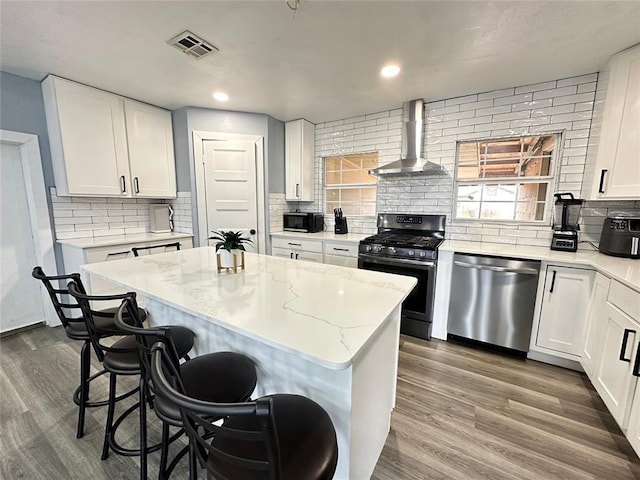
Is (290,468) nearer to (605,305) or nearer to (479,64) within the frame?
(605,305)

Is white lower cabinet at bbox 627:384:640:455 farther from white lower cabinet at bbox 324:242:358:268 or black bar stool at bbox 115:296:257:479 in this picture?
white lower cabinet at bbox 324:242:358:268

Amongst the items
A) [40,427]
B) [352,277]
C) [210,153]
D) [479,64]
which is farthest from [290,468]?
[210,153]

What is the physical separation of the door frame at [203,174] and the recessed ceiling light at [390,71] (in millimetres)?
1754

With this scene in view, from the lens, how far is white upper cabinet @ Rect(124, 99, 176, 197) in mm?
3121

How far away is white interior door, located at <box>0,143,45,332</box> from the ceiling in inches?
37.3

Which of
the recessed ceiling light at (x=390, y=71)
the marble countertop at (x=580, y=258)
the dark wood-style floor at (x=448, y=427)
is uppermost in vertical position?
the recessed ceiling light at (x=390, y=71)

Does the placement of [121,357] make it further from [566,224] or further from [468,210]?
[566,224]

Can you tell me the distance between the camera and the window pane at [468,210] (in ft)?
9.73

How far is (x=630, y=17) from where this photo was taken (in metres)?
1.65

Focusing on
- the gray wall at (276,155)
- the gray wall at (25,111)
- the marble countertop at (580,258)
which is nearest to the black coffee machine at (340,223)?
the gray wall at (276,155)

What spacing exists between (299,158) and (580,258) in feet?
10.3

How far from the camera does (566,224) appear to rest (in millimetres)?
2400

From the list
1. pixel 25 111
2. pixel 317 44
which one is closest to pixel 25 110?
pixel 25 111

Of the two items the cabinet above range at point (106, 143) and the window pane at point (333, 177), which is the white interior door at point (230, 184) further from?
the window pane at point (333, 177)
